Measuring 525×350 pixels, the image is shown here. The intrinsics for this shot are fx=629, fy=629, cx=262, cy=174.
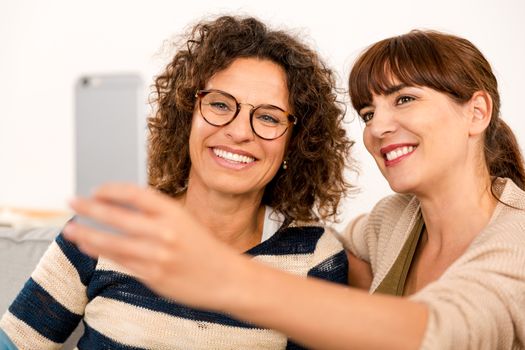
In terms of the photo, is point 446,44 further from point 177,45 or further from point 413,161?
point 177,45

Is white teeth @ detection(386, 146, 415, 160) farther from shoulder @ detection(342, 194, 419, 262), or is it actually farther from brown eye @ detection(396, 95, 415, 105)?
shoulder @ detection(342, 194, 419, 262)

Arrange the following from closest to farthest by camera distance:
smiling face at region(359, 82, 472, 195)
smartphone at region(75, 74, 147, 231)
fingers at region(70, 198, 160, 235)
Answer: fingers at region(70, 198, 160, 235) < smiling face at region(359, 82, 472, 195) < smartphone at region(75, 74, 147, 231)

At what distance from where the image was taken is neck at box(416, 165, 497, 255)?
1.42 meters

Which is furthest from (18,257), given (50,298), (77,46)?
(77,46)

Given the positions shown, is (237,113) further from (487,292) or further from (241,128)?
(487,292)

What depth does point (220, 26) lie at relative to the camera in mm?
1689

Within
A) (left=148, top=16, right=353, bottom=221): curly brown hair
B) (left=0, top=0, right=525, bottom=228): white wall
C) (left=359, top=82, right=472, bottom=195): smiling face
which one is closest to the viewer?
(left=359, top=82, right=472, bottom=195): smiling face

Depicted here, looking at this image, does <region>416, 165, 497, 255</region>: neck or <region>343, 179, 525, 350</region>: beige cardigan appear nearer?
<region>343, 179, 525, 350</region>: beige cardigan

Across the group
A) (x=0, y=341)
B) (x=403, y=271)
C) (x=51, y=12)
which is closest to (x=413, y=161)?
(x=403, y=271)

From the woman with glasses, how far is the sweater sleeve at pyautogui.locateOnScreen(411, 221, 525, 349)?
517 millimetres

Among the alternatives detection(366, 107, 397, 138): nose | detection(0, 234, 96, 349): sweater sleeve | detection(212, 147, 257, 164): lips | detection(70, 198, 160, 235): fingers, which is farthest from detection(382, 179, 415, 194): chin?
detection(70, 198, 160, 235): fingers

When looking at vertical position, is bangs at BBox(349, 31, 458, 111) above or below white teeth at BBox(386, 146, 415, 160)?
above

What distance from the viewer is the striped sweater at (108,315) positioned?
1.46 metres

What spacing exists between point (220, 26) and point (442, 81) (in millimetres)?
618
